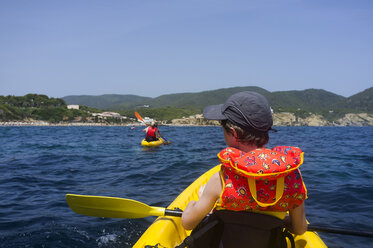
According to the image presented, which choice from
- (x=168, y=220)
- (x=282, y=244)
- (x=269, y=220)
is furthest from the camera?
(x=168, y=220)

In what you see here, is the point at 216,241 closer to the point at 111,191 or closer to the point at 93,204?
the point at 93,204

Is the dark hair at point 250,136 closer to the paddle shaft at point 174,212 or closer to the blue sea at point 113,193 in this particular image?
the paddle shaft at point 174,212

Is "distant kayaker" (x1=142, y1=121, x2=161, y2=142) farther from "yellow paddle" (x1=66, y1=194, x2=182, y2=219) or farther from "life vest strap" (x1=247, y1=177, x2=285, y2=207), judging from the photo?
"life vest strap" (x1=247, y1=177, x2=285, y2=207)

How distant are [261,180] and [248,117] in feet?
1.23

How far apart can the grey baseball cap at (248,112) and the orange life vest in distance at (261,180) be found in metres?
0.16

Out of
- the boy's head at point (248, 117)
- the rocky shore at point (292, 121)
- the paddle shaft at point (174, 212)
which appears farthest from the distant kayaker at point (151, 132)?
the rocky shore at point (292, 121)

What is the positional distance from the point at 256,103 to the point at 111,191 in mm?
5106

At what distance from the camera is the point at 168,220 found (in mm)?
2857

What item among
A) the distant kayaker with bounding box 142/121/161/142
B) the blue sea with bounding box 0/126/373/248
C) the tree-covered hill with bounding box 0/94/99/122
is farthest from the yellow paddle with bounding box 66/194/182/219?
the tree-covered hill with bounding box 0/94/99/122

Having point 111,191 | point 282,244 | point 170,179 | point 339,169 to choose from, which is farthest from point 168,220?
point 339,169

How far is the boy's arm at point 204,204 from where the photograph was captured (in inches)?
66.0

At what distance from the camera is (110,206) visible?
290cm

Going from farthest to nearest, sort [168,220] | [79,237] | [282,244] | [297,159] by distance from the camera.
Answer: [79,237], [168,220], [282,244], [297,159]

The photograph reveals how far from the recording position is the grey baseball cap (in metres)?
1.67
